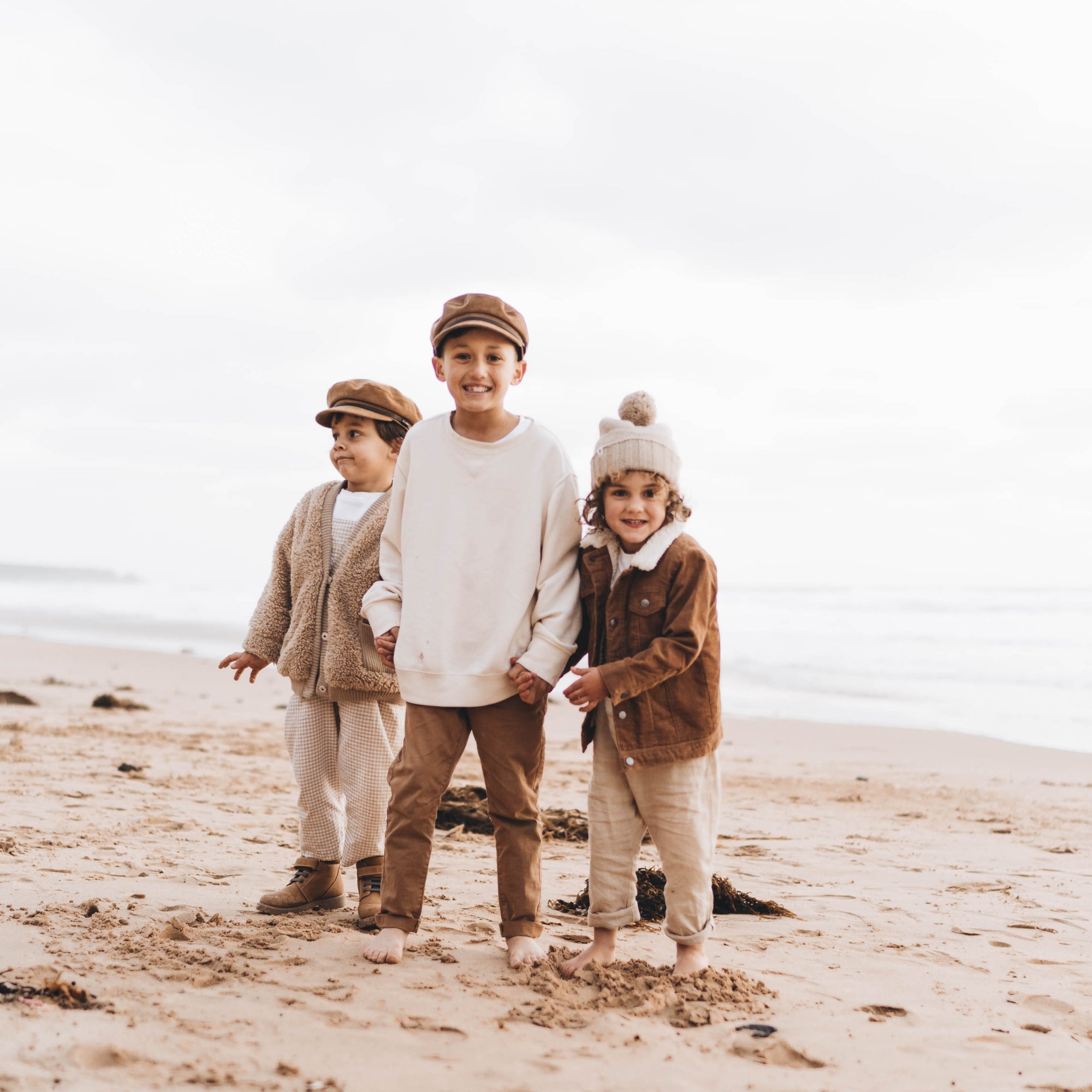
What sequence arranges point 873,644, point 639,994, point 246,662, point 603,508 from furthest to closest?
point 873,644, point 246,662, point 603,508, point 639,994

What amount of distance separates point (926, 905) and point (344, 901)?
2.13 meters

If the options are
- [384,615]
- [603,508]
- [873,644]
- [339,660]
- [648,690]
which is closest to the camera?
[648,690]

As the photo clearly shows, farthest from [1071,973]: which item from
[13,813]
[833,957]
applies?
[13,813]

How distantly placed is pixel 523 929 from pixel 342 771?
2.77 feet

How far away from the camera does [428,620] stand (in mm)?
3027

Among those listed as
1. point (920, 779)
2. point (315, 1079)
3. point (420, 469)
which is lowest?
point (315, 1079)

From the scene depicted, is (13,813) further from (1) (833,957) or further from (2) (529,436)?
(1) (833,957)

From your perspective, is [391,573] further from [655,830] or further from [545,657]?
[655,830]

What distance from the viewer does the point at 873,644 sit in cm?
1798

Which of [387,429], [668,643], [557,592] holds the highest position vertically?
[387,429]

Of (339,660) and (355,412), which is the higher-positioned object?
(355,412)

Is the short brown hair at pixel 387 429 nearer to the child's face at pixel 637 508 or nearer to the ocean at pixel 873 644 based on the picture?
the child's face at pixel 637 508

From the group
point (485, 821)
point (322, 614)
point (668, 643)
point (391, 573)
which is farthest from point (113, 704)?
point (668, 643)

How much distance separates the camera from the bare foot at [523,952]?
2951 millimetres
